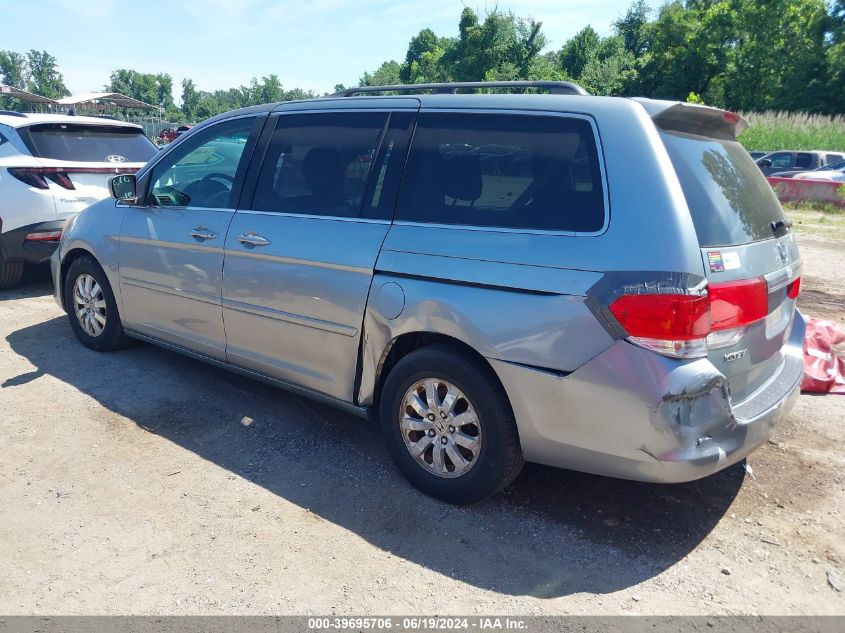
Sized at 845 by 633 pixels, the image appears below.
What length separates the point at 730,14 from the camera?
46.6 meters

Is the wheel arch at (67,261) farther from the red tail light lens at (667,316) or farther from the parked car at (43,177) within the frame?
the red tail light lens at (667,316)

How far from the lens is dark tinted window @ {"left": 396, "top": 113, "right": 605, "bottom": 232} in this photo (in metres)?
2.93

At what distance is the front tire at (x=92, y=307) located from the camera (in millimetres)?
5195

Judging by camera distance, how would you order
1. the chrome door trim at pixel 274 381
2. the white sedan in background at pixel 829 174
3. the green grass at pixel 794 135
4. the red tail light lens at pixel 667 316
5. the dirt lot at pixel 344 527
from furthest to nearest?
the green grass at pixel 794 135, the white sedan in background at pixel 829 174, the chrome door trim at pixel 274 381, the dirt lot at pixel 344 527, the red tail light lens at pixel 667 316

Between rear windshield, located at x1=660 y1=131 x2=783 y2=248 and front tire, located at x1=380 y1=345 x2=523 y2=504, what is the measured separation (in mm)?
1140

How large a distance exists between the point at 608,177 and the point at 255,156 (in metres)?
2.34

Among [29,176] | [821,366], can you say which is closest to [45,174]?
[29,176]

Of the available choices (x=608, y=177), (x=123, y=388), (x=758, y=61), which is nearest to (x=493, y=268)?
(x=608, y=177)

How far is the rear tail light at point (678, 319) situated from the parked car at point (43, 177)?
20.5 feet

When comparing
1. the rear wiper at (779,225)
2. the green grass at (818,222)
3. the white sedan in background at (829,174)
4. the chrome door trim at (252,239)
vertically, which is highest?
the rear wiper at (779,225)

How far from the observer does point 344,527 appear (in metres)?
3.18

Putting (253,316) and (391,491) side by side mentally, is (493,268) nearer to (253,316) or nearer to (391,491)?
(391,491)

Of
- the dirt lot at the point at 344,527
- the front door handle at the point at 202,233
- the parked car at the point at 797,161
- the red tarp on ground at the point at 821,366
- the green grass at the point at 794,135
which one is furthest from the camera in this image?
the green grass at the point at 794,135

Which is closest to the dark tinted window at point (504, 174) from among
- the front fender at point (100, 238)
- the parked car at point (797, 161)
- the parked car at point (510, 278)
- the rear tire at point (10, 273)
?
the parked car at point (510, 278)
